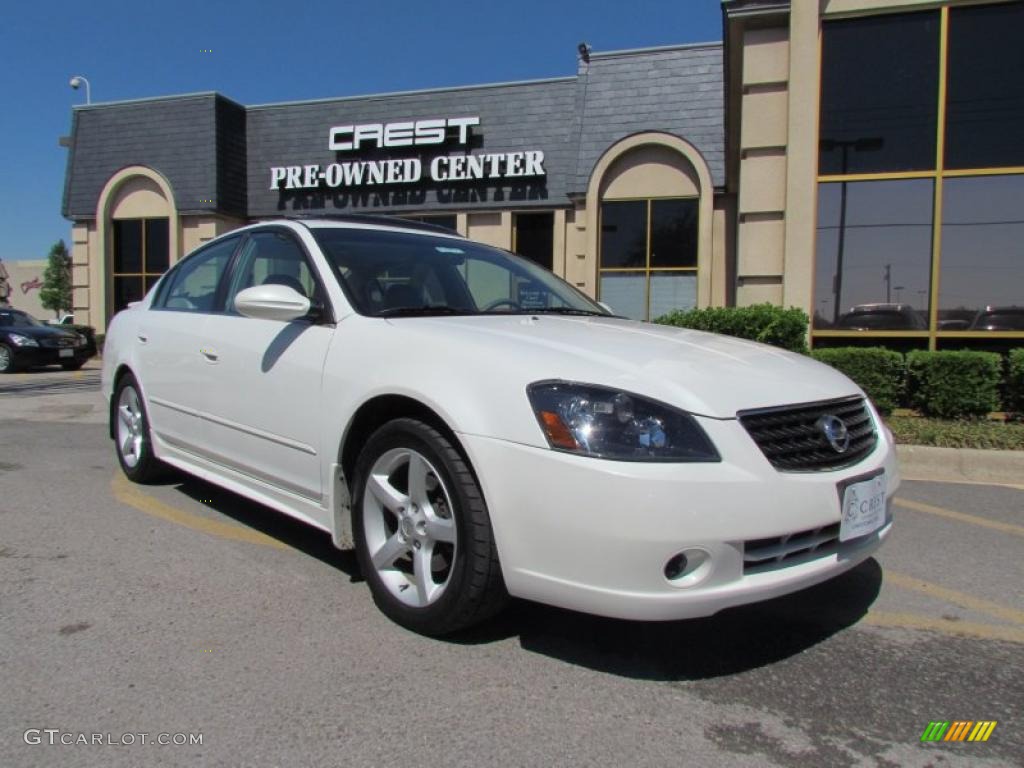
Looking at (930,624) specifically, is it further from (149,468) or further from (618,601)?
(149,468)

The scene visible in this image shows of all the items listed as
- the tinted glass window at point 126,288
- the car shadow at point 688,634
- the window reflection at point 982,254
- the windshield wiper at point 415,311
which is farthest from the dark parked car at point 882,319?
the tinted glass window at point 126,288

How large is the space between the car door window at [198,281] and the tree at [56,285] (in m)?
76.7

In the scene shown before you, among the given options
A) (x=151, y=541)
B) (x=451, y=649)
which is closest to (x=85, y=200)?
(x=151, y=541)

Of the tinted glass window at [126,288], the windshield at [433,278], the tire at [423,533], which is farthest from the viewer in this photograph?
the tinted glass window at [126,288]

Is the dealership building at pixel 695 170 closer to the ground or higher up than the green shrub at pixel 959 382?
higher up

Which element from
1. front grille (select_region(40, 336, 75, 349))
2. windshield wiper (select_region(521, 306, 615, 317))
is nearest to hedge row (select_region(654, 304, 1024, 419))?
windshield wiper (select_region(521, 306, 615, 317))

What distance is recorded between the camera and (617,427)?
7.70ft

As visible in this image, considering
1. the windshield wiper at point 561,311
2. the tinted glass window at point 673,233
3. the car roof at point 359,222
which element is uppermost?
the tinted glass window at point 673,233

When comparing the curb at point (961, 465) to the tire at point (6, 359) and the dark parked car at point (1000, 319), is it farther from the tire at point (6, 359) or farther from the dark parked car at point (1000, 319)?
the tire at point (6, 359)

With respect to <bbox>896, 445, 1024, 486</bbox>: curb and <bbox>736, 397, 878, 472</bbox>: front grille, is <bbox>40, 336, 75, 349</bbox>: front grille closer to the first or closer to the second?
<bbox>896, 445, 1024, 486</bbox>: curb

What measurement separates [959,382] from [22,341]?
15957mm

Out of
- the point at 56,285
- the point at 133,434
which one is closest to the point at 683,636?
the point at 133,434

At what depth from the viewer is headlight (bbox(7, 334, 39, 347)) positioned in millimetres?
14992

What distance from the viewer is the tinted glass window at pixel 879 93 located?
8.63 m
